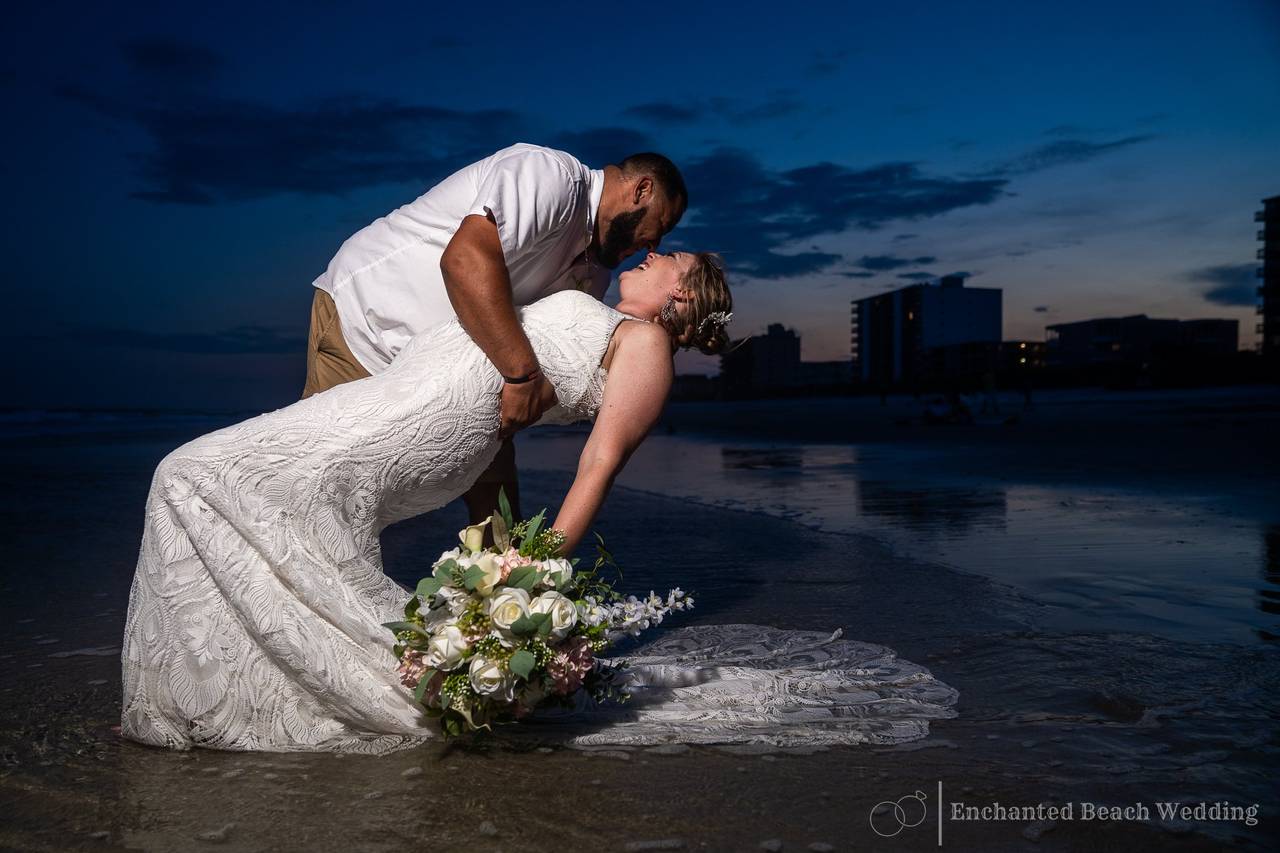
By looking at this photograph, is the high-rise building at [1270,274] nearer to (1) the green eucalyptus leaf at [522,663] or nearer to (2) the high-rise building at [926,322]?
(2) the high-rise building at [926,322]

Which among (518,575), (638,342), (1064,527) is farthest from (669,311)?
(1064,527)

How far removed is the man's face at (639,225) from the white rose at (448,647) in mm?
2112

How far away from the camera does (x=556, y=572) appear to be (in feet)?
9.09

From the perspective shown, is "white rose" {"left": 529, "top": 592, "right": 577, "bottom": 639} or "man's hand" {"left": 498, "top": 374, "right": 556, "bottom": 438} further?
"man's hand" {"left": 498, "top": 374, "right": 556, "bottom": 438}

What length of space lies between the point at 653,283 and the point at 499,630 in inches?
63.2

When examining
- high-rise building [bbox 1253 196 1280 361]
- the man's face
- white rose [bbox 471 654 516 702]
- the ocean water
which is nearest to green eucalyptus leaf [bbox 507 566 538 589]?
white rose [bbox 471 654 516 702]

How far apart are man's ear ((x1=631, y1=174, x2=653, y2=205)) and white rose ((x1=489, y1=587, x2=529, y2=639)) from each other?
2.10 metres

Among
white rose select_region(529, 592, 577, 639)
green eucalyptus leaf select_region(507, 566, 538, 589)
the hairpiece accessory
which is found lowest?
white rose select_region(529, 592, 577, 639)

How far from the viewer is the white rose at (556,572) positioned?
9.07ft

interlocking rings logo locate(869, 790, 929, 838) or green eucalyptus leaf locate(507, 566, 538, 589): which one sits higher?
green eucalyptus leaf locate(507, 566, 538, 589)

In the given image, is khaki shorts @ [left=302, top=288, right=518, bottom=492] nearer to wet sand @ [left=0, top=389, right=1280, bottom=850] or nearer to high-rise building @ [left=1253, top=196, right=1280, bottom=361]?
wet sand @ [left=0, top=389, right=1280, bottom=850]

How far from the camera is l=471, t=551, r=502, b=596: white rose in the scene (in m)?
2.71

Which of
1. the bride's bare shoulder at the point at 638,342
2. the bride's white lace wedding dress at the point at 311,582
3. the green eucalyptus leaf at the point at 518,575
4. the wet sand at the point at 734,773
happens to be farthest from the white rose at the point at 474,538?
the bride's bare shoulder at the point at 638,342

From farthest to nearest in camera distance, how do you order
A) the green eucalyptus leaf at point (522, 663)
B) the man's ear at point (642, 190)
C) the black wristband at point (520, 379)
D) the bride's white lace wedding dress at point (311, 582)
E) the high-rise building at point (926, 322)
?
the high-rise building at point (926, 322) < the man's ear at point (642, 190) < the black wristband at point (520, 379) < the bride's white lace wedding dress at point (311, 582) < the green eucalyptus leaf at point (522, 663)
